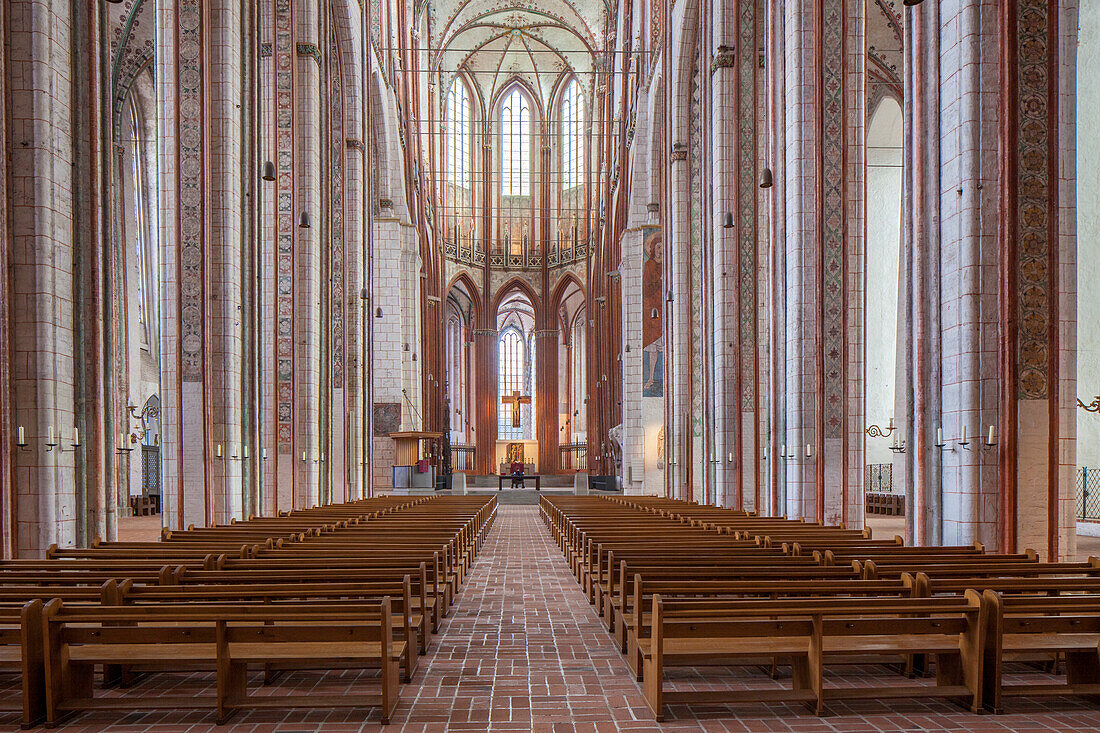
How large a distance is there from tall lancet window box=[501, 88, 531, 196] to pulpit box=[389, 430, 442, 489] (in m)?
21.3

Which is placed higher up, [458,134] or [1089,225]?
[458,134]

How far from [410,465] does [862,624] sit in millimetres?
24390

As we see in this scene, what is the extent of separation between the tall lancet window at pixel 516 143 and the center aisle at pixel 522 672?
38.7 metres

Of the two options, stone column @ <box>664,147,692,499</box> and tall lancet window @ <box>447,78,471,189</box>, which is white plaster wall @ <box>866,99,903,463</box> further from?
tall lancet window @ <box>447,78,471,189</box>

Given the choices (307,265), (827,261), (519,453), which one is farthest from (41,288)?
(519,453)

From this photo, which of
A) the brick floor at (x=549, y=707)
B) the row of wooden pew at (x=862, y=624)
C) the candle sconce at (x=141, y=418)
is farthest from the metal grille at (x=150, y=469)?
the row of wooden pew at (x=862, y=624)

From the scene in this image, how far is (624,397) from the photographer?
30750 mm

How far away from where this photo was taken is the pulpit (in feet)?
91.3

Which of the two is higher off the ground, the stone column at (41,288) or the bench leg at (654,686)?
the stone column at (41,288)

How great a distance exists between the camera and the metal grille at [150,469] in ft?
82.9

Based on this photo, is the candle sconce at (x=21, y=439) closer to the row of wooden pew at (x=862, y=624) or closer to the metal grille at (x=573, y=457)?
the row of wooden pew at (x=862, y=624)

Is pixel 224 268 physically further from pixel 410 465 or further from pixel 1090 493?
pixel 1090 493

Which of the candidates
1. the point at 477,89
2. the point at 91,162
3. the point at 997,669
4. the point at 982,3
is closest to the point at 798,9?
the point at 982,3

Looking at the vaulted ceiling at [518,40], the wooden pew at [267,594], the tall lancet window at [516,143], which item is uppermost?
the vaulted ceiling at [518,40]
